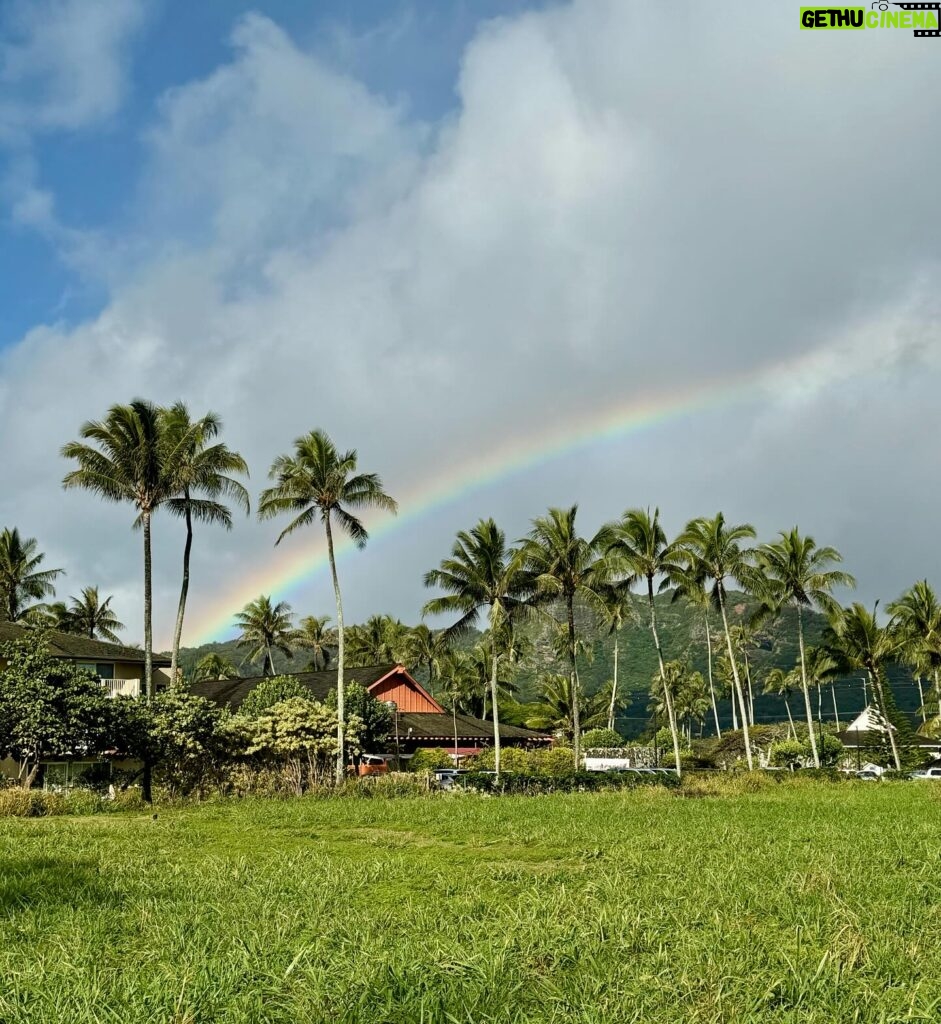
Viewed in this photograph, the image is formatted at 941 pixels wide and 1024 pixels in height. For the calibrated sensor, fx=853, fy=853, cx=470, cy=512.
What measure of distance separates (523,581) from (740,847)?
26.8 m

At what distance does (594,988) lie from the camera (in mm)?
5625

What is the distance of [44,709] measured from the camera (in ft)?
86.4

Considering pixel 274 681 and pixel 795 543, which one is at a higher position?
pixel 795 543

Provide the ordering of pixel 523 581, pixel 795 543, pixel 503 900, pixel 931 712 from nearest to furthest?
pixel 503 900, pixel 523 581, pixel 795 543, pixel 931 712

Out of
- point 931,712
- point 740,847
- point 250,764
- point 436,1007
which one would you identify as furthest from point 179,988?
point 931,712

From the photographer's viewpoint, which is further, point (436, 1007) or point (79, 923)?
point (79, 923)

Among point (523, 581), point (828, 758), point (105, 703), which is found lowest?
point (828, 758)

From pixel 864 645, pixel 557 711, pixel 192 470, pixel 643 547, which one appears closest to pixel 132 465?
pixel 192 470

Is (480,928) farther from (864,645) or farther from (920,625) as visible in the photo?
(920,625)

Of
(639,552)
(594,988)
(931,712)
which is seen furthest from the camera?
(931,712)

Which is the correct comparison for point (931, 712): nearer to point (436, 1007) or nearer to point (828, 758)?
point (828, 758)

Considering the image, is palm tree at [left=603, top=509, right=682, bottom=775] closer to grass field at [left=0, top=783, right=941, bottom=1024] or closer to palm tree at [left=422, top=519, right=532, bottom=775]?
palm tree at [left=422, top=519, right=532, bottom=775]

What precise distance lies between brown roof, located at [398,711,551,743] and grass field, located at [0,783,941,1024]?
1360 inches

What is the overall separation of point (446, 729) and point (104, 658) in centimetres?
2088
